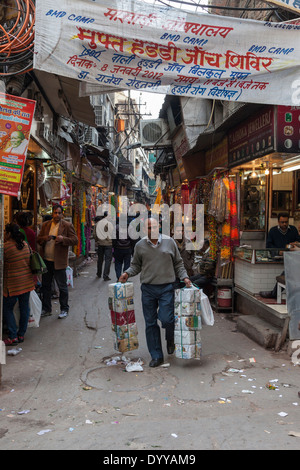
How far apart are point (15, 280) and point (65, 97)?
6061 millimetres

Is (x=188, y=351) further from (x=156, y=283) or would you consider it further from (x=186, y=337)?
(x=156, y=283)

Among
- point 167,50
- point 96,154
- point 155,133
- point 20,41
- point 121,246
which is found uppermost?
point 155,133

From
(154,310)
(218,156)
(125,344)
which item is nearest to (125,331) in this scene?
(125,344)

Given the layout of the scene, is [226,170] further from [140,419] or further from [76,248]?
[76,248]

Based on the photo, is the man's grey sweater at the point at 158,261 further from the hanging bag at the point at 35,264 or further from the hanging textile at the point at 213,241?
the hanging textile at the point at 213,241

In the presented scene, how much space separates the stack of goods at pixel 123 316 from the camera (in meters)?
5.36

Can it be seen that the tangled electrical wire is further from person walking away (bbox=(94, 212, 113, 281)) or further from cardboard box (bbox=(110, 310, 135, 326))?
person walking away (bbox=(94, 212, 113, 281))

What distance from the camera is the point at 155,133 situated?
54.3 ft

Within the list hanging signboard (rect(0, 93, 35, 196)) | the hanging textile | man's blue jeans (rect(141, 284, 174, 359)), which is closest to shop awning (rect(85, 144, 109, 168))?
the hanging textile

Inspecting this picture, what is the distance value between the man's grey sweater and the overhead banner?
6.85 feet

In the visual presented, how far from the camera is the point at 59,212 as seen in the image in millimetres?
7816

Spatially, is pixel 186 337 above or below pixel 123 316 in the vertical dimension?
below

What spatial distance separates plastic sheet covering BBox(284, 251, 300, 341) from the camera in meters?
5.71

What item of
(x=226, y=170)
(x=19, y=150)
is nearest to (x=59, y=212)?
(x=19, y=150)
